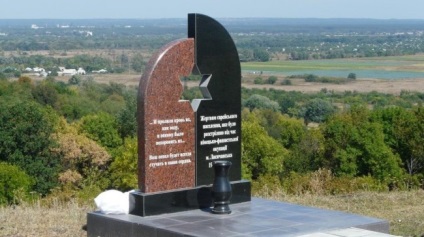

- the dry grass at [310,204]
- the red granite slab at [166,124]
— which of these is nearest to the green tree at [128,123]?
the dry grass at [310,204]

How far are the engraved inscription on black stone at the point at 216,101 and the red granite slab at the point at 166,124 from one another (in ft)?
0.47

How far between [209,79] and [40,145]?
32.9m

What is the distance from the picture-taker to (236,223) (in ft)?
32.5

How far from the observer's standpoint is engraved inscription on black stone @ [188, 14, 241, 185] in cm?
1084

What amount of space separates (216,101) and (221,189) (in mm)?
1256

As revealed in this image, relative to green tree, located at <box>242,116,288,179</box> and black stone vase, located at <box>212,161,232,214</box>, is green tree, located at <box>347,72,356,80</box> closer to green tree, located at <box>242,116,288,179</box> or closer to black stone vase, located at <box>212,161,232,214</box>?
green tree, located at <box>242,116,288,179</box>

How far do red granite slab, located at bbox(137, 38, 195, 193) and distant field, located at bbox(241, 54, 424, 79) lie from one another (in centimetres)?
10171

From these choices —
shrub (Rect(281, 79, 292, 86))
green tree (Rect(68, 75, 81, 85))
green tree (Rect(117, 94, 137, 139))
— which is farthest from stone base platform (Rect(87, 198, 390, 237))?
shrub (Rect(281, 79, 292, 86))

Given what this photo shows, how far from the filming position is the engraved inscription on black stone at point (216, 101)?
10836 mm

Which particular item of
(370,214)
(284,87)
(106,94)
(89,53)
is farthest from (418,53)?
(370,214)

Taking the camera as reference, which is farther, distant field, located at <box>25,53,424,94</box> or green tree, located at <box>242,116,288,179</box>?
distant field, located at <box>25,53,424,94</box>

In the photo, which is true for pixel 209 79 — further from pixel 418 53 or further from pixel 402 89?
pixel 418 53

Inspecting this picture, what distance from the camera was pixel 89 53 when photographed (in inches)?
6427

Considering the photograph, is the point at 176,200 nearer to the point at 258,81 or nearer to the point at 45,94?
the point at 45,94
